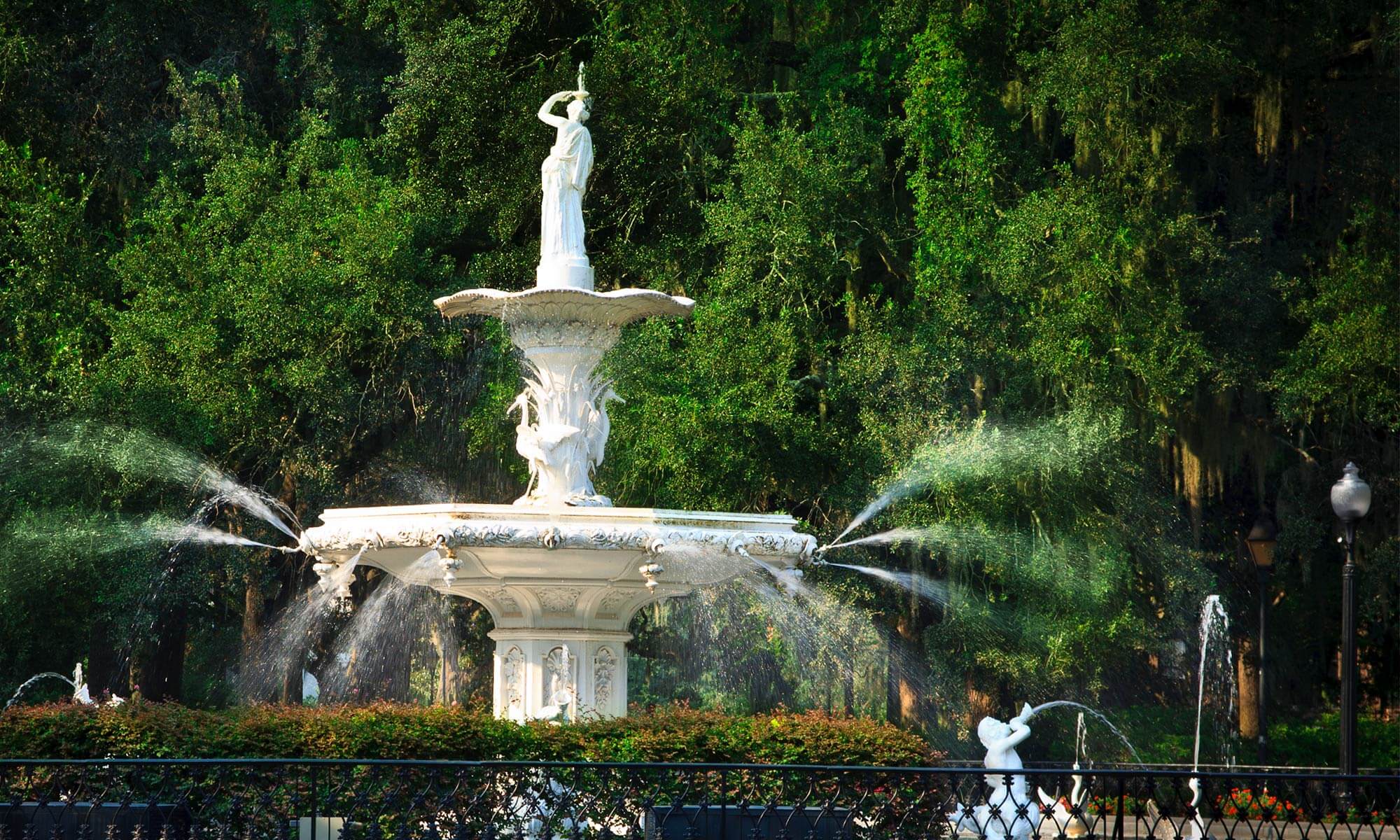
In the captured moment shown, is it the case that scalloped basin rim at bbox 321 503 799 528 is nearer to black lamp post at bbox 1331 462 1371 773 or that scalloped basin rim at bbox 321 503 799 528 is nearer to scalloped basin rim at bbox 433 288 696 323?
scalloped basin rim at bbox 433 288 696 323

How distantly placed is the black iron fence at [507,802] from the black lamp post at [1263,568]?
8.91m

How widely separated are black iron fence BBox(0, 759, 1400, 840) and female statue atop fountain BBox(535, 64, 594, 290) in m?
4.11

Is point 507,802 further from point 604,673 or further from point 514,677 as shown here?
point 604,673

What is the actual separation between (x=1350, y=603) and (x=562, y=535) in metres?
6.82

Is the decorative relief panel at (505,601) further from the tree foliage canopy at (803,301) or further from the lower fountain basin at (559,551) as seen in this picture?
the tree foliage canopy at (803,301)

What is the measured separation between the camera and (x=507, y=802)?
1014 centimetres

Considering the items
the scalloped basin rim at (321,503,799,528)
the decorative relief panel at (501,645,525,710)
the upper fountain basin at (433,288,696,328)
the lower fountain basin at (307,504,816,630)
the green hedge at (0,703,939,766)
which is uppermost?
the upper fountain basin at (433,288,696,328)

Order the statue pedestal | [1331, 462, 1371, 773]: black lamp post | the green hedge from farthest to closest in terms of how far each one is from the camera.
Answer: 1. [1331, 462, 1371, 773]: black lamp post
2. the statue pedestal
3. the green hedge

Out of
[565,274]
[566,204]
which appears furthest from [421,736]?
[566,204]

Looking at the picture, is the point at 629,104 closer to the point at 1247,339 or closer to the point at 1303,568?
the point at 1247,339

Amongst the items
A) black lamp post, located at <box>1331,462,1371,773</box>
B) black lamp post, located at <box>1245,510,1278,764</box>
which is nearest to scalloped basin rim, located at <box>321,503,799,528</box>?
black lamp post, located at <box>1331,462,1371,773</box>

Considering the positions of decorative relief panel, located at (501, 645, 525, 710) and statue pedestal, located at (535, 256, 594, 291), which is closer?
decorative relief panel, located at (501, 645, 525, 710)

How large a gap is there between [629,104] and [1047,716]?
30.7 feet

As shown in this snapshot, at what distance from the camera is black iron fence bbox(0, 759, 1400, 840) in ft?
31.7
